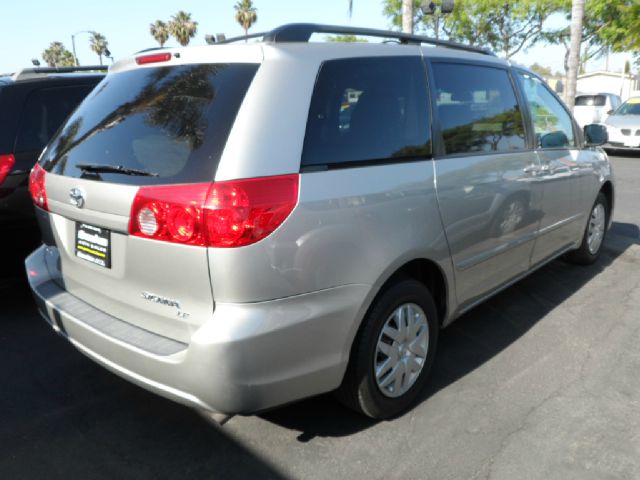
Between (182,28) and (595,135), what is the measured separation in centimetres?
5257

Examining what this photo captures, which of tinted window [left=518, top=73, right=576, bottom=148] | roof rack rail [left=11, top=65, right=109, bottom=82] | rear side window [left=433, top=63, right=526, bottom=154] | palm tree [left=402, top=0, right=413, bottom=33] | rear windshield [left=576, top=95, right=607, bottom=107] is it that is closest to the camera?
rear side window [left=433, top=63, right=526, bottom=154]

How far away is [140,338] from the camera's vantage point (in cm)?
228

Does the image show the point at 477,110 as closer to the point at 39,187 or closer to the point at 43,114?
the point at 39,187

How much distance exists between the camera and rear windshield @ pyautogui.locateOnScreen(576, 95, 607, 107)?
19797 mm

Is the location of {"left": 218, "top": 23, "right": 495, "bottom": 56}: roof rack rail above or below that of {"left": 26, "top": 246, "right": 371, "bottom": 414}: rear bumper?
above

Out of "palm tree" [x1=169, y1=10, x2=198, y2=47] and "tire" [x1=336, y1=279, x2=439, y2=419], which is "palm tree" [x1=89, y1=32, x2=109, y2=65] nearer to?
"palm tree" [x1=169, y1=10, x2=198, y2=47]

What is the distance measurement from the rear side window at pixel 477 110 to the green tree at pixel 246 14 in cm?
4992

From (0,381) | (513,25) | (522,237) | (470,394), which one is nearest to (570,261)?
(522,237)

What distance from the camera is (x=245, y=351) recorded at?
6.72 feet

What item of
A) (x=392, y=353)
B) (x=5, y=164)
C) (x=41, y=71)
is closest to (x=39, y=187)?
(x=5, y=164)

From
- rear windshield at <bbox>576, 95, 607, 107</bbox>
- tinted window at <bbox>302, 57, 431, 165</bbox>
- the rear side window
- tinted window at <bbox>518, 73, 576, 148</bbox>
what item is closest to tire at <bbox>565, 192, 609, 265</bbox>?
tinted window at <bbox>518, 73, 576, 148</bbox>

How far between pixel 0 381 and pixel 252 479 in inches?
69.4

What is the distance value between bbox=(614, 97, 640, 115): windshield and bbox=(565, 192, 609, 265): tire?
458 inches

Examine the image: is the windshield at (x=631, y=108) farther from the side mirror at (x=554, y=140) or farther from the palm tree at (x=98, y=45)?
A: the palm tree at (x=98, y=45)
